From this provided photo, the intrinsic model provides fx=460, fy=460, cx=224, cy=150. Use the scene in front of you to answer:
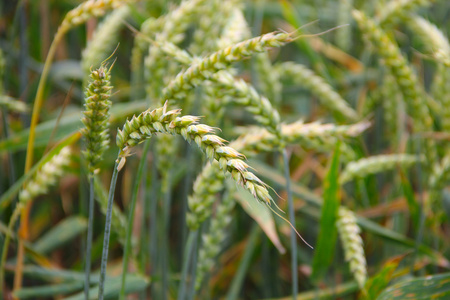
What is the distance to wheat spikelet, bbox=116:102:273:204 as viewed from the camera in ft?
1.39

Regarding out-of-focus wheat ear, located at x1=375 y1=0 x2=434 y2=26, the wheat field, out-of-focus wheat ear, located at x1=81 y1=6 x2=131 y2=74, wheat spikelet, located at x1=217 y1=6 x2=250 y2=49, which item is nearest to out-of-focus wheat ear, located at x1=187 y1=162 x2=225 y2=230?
the wheat field

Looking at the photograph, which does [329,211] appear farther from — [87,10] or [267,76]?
[87,10]

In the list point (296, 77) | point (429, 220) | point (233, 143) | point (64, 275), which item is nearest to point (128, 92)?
point (296, 77)

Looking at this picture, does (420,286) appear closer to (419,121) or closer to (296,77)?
(419,121)

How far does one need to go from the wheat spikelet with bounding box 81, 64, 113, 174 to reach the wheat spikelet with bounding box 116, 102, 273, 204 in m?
0.05

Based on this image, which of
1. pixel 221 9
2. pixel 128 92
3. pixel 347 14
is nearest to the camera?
pixel 221 9

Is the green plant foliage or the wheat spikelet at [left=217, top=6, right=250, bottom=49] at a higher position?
the wheat spikelet at [left=217, top=6, right=250, bottom=49]

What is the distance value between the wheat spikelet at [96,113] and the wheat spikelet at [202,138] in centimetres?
5

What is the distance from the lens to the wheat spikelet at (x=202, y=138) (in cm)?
42

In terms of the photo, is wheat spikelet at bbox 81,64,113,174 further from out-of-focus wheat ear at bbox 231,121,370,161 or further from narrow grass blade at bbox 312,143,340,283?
narrow grass blade at bbox 312,143,340,283

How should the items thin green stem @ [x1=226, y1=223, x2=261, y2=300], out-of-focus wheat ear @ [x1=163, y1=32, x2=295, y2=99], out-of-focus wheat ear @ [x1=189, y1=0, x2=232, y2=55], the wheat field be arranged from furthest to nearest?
thin green stem @ [x1=226, y1=223, x2=261, y2=300]
out-of-focus wheat ear @ [x1=189, y1=0, x2=232, y2=55]
the wheat field
out-of-focus wheat ear @ [x1=163, y1=32, x2=295, y2=99]

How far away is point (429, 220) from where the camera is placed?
1.04m

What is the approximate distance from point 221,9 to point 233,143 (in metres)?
0.35

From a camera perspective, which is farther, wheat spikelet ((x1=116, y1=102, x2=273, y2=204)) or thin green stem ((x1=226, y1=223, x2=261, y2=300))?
thin green stem ((x1=226, y1=223, x2=261, y2=300))
